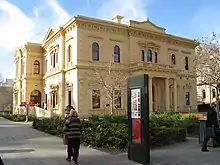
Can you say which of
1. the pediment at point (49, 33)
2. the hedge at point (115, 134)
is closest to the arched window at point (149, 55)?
the pediment at point (49, 33)

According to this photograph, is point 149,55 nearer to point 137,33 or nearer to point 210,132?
point 137,33

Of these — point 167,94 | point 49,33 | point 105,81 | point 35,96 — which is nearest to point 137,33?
point 167,94

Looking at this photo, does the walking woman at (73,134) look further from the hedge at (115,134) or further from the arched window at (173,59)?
the arched window at (173,59)

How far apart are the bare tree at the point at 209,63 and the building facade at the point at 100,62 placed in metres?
10.5

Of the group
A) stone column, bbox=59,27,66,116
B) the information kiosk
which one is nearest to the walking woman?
Answer: the information kiosk

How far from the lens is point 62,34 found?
39.0m

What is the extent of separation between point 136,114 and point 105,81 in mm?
25475

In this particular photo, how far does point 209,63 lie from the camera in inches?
986

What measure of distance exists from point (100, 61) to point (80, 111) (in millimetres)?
6678

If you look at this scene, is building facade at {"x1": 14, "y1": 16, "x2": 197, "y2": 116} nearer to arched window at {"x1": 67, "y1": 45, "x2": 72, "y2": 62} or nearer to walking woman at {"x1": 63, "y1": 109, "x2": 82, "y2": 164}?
arched window at {"x1": 67, "y1": 45, "x2": 72, "y2": 62}

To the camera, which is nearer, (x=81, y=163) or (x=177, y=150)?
(x=81, y=163)

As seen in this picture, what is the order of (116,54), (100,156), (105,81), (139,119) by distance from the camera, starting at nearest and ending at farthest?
(139,119) → (100,156) → (105,81) → (116,54)

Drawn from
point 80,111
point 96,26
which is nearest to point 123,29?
point 96,26

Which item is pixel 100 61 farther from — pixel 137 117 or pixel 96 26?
pixel 137 117
